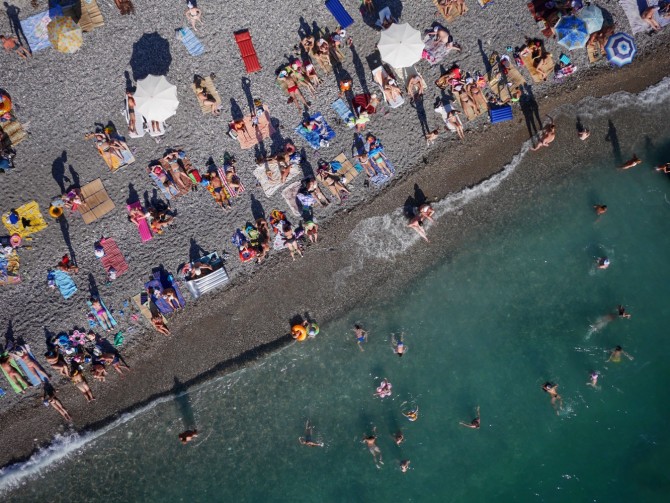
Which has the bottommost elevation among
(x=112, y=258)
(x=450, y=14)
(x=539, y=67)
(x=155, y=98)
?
(x=112, y=258)

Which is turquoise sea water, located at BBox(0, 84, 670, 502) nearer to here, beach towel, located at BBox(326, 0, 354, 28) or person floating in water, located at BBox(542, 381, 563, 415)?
person floating in water, located at BBox(542, 381, 563, 415)

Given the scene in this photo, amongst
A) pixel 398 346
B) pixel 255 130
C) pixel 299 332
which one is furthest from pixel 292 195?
pixel 398 346

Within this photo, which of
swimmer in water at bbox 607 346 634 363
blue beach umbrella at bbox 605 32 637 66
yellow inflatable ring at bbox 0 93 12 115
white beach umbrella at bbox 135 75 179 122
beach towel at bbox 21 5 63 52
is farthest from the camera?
swimmer in water at bbox 607 346 634 363

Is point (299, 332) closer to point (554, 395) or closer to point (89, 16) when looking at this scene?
point (554, 395)

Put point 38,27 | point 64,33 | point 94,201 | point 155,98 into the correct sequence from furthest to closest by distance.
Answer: point 94,201, point 38,27, point 64,33, point 155,98

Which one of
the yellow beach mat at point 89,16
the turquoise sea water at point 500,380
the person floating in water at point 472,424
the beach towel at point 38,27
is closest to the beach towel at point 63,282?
the turquoise sea water at point 500,380

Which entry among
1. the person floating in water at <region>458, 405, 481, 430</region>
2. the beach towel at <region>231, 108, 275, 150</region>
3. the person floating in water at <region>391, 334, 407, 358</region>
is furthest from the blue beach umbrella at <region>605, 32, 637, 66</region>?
the person floating in water at <region>458, 405, 481, 430</region>

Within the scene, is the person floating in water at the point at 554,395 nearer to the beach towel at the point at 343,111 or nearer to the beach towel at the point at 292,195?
the beach towel at the point at 292,195
